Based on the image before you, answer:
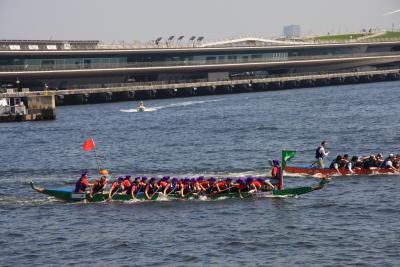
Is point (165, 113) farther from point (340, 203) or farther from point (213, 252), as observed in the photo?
point (213, 252)

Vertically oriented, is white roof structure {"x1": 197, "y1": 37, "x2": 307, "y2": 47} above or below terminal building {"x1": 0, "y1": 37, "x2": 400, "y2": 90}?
above

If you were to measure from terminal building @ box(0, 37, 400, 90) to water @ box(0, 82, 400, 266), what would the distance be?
5140cm

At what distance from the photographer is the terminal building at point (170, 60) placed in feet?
471

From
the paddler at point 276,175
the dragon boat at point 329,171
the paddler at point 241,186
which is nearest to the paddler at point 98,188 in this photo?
the paddler at point 241,186

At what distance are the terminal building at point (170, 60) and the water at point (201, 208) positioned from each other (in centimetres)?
5140

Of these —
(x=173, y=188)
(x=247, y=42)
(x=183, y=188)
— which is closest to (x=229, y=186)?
(x=183, y=188)

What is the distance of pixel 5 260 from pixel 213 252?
29.2 feet

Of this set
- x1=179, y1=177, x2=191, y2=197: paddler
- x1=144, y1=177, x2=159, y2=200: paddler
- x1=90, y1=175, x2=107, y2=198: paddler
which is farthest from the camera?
x1=90, y1=175, x2=107, y2=198: paddler

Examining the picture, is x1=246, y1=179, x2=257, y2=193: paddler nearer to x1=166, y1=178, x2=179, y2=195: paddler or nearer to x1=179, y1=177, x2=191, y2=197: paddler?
x1=179, y1=177, x2=191, y2=197: paddler

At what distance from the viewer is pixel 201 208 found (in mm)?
43094

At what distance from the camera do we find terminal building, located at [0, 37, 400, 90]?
143500mm

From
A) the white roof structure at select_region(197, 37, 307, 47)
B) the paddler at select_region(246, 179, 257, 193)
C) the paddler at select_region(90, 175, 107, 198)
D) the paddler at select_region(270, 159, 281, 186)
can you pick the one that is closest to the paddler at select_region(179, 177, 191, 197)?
the paddler at select_region(246, 179, 257, 193)

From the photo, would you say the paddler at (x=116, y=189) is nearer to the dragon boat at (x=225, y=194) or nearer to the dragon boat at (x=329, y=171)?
the dragon boat at (x=225, y=194)

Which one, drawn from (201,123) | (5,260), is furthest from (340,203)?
(201,123)
